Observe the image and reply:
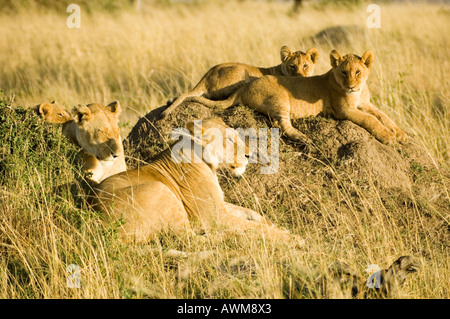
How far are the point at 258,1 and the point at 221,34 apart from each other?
10374 millimetres

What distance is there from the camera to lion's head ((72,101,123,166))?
6.27m

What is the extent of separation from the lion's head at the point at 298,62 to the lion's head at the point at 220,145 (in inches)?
91.7

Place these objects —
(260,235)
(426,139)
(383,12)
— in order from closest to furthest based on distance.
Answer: (260,235) → (426,139) → (383,12)

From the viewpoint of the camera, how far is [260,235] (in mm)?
5836

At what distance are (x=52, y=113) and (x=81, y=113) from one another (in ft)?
3.02

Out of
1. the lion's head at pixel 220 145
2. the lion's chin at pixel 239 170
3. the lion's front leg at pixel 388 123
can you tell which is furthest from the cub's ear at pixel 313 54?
the lion's chin at pixel 239 170

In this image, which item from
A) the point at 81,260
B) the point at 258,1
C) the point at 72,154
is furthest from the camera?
the point at 258,1

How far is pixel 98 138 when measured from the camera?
6.33m

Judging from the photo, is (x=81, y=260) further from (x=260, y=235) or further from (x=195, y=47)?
(x=195, y=47)

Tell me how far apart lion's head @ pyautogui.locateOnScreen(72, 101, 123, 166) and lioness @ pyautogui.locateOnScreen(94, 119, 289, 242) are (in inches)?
11.4

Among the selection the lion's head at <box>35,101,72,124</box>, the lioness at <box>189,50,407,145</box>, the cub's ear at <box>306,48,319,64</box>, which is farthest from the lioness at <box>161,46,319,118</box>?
the lion's head at <box>35,101,72,124</box>

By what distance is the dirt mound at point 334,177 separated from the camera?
6.65 meters

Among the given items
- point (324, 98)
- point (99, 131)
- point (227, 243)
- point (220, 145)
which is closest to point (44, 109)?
point (99, 131)
